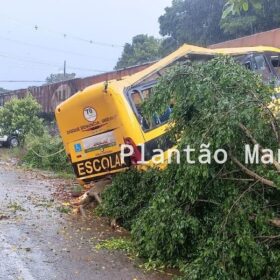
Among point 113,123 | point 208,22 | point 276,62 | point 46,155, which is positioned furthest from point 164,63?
point 208,22

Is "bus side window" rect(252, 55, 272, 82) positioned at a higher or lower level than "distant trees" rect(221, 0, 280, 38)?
lower

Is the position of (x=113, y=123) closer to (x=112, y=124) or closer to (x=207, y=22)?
(x=112, y=124)

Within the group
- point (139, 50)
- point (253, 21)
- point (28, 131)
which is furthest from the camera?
point (139, 50)

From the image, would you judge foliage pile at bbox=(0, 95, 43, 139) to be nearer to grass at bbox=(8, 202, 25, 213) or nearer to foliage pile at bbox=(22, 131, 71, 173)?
foliage pile at bbox=(22, 131, 71, 173)

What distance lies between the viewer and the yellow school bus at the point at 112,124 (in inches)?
262

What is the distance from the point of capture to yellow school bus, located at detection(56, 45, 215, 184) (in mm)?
6645

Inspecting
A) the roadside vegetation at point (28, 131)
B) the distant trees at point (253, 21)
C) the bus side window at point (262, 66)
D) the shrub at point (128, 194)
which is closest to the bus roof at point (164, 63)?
the bus side window at point (262, 66)

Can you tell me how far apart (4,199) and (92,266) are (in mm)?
3919

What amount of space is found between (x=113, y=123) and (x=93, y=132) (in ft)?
1.70

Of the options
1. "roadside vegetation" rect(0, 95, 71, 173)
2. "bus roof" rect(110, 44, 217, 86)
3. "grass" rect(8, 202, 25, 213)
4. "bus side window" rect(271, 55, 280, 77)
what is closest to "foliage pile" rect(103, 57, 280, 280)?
"bus roof" rect(110, 44, 217, 86)

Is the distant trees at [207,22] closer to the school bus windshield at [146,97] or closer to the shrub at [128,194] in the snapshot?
the school bus windshield at [146,97]

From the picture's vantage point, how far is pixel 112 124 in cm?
684

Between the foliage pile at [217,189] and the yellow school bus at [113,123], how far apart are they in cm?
97

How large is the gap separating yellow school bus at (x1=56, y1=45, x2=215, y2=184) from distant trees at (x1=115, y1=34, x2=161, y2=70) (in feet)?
104
